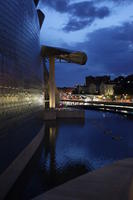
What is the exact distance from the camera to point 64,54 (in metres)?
33.8

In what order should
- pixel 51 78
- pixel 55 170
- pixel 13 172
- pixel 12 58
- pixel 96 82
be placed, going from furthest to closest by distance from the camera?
pixel 96 82, pixel 51 78, pixel 55 170, pixel 12 58, pixel 13 172

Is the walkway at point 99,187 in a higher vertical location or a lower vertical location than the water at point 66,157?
higher

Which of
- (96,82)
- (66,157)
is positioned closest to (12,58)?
(66,157)

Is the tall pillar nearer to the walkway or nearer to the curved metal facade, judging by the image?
the curved metal facade

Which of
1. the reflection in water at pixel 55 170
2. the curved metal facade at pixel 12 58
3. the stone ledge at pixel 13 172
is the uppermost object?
the curved metal facade at pixel 12 58

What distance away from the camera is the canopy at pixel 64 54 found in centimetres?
3262

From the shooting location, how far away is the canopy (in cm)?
3262

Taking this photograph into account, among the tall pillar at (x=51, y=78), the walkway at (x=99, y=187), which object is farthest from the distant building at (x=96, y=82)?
the walkway at (x=99, y=187)

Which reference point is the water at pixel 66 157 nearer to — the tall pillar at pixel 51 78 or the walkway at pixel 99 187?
the walkway at pixel 99 187

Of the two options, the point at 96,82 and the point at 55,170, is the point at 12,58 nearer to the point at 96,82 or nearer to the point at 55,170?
the point at 55,170

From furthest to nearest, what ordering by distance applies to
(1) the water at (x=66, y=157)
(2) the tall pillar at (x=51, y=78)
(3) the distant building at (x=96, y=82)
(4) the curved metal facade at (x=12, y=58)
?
(3) the distant building at (x=96, y=82)
(2) the tall pillar at (x=51, y=78)
(1) the water at (x=66, y=157)
(4) the curved metal facade at (x=12, y=58)

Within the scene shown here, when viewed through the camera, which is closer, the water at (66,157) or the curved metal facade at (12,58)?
the curved metal facade at (12,58)

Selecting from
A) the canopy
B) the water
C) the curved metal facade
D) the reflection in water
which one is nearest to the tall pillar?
the canopy

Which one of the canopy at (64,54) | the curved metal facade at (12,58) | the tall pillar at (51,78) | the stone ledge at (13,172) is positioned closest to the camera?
the stone ledge at (13,172)
